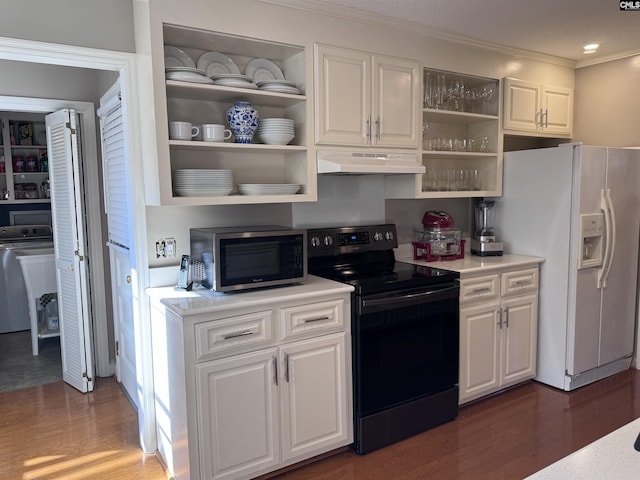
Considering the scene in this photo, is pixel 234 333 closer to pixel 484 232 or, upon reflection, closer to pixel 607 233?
pixel 484 232

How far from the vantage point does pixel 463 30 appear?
2986mm

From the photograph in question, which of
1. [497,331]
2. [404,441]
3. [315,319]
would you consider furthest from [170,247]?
[497,331]

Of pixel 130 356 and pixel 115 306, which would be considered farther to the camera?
pixel 115 306

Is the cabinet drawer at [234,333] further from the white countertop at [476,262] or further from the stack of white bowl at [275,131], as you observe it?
the white countertop at [476,262]

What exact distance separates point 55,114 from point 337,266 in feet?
7.20

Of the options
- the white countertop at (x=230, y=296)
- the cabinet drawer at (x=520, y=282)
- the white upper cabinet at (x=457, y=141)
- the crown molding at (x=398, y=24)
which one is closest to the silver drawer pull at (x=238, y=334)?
the white countertop at (x=230, y=296)

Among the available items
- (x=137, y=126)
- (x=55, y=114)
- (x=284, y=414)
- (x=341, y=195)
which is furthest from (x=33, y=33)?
(x=284, y=414)

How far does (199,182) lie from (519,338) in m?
2.33

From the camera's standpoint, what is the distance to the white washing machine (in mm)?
4703

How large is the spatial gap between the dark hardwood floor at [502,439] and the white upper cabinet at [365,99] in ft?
5.58

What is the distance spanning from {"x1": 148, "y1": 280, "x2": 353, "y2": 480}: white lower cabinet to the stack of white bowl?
2.64 feet

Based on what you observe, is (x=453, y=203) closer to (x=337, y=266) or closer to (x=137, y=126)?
(x=337, y=266)

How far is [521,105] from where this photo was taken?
3.45 m

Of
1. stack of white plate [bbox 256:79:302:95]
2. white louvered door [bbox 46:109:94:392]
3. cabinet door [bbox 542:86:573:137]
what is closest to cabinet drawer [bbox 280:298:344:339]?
stack of white plate [bbox 256:79:302:95]
